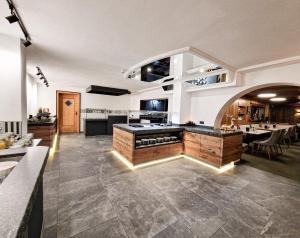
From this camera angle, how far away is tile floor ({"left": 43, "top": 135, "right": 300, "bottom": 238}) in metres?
1.57

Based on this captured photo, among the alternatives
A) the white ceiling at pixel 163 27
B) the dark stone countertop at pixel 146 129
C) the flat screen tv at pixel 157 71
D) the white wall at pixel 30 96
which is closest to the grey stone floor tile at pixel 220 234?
the dark stone countertop at pixel 146 129

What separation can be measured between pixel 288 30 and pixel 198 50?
108cm

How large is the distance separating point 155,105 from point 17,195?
662 cm

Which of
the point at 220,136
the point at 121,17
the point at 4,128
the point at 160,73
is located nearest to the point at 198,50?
the point at 121,17

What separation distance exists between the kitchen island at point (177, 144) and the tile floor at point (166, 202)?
0.33m

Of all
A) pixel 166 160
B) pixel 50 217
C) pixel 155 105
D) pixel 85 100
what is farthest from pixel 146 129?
pixel 85 100

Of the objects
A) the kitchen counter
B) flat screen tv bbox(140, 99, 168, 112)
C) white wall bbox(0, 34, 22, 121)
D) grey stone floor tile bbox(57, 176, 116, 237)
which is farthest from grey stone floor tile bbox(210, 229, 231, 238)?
flat screen tv bbox(140, 99, 168, 112)

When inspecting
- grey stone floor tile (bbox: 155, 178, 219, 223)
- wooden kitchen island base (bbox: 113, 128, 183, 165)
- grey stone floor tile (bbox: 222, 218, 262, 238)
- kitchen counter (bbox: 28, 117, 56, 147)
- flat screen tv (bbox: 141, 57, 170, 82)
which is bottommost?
grey stone floor tile (bbox: 222, 218, 262, 238)

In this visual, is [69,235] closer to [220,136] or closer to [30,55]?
[220,136]

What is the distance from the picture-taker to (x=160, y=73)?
4520 millimetres

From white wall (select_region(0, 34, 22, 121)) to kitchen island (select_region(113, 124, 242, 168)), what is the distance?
1.99 m

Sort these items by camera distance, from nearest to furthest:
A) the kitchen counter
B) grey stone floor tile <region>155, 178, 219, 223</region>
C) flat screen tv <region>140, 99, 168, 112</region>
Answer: grey stone floor tile <region>155, 178, 219, 223</region> → the kitchen counter → flat screen tv <region>140, 99, 168, 112</region>

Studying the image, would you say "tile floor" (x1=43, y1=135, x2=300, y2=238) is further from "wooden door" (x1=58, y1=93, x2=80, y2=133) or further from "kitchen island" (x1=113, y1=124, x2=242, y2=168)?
"wooden door" (x1=58, y1=93, x2=80, y2=133)

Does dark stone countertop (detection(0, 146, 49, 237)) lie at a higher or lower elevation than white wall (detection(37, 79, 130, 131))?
lower
